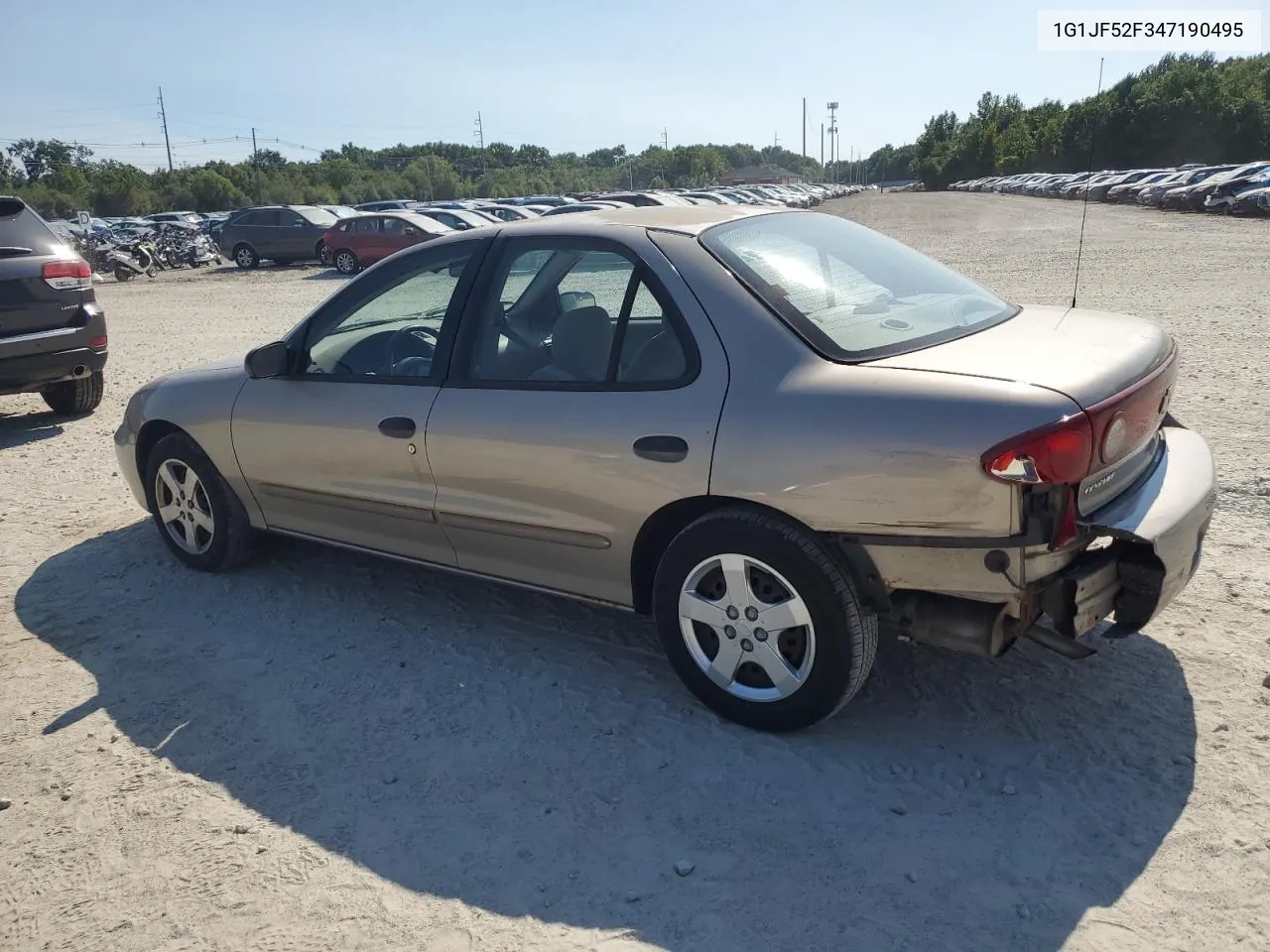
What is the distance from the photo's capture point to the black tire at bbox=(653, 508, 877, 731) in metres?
3.03

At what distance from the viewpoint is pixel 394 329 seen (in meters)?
4.35

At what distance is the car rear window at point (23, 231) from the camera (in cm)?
772

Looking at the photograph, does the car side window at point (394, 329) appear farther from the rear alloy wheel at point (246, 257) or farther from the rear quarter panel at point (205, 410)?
the rear alloy wheel at point (246, 257)

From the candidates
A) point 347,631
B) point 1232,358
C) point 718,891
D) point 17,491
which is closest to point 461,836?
point 718,891

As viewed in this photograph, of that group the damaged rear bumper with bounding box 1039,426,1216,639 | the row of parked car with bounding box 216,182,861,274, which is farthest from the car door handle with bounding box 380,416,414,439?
the row of parked car with bounding box 216,182,861,274

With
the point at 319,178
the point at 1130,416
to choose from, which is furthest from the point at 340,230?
the point at 319,178

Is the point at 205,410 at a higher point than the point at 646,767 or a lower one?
higher

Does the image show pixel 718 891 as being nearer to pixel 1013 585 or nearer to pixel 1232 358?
pixel 1013 585

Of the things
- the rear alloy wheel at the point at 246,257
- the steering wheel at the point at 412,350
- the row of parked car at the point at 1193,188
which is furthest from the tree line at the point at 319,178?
the steering wheel at the point at 412,350

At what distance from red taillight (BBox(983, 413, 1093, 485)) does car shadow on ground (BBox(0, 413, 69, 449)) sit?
7.71 metres

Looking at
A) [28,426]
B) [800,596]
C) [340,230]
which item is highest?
[340,230]

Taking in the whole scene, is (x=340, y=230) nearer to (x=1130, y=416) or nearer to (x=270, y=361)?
(x=270, y=361)

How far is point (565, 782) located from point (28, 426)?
7385mm

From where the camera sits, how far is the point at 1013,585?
2811 mm
